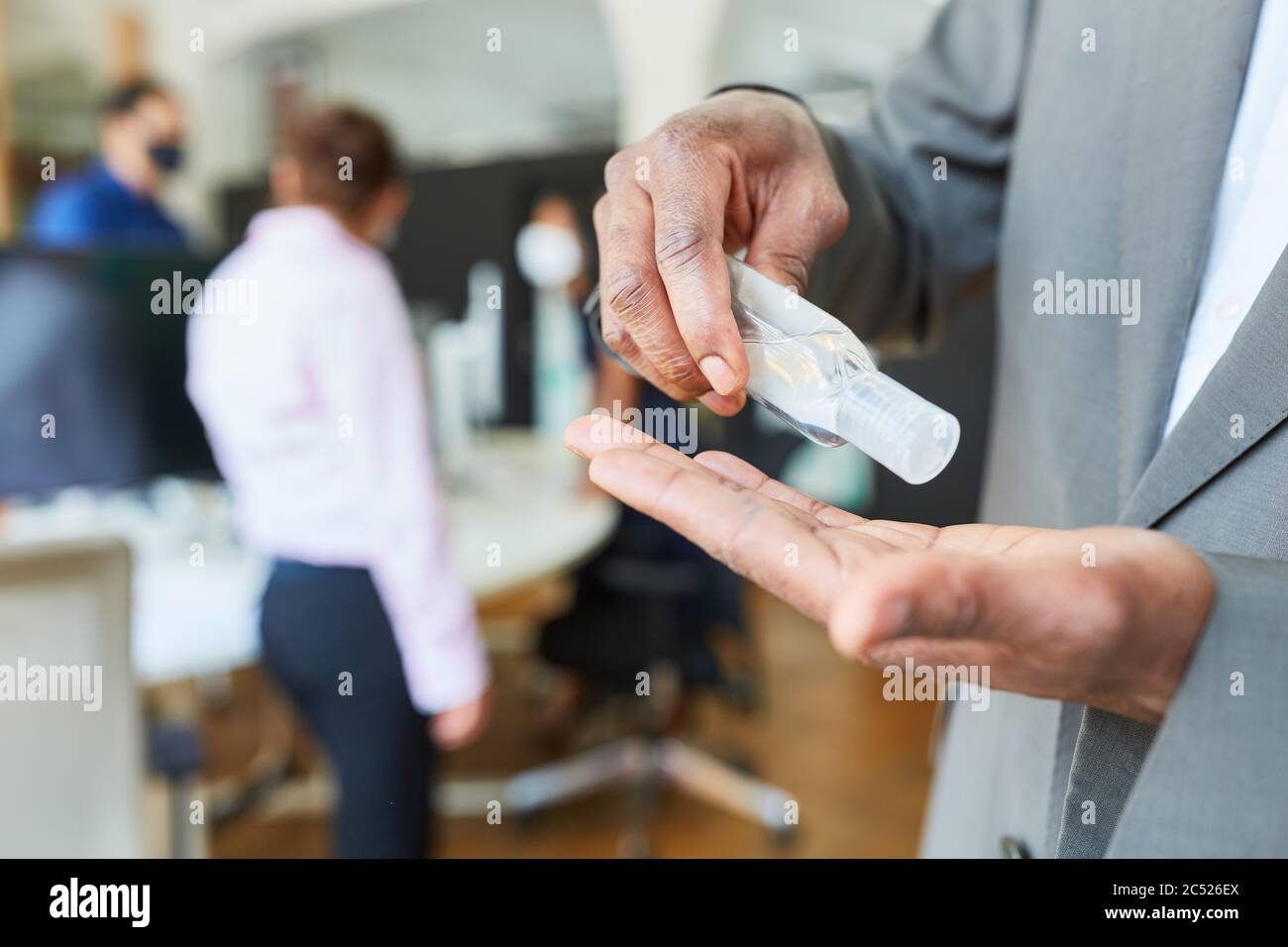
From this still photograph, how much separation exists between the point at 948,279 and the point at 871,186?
18cm

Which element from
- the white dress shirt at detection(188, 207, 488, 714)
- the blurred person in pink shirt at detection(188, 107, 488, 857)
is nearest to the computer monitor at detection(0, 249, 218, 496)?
the blurred person in pink shirt at detection(188, 107, 488, 857)

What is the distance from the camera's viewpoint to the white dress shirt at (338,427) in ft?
5.73

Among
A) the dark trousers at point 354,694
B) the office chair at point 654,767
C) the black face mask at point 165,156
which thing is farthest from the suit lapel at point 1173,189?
the black face mask at point 165,156

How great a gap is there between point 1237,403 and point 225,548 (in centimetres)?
232

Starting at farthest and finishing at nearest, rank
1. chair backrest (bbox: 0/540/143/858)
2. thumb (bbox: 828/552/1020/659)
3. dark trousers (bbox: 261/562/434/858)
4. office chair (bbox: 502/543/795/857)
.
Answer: office chair (bbox: 502/543/795/857), dark trousers (bbox: 261/562/434/858), chair backrest (bbox: 0/540/143/858), thumb (bbox: 828/552/1020/659)

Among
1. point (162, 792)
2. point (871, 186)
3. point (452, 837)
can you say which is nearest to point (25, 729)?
point (162, 792)

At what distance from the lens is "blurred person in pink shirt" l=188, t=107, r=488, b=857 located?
1.76 meters

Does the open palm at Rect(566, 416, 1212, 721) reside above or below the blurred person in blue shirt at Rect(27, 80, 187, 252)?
below

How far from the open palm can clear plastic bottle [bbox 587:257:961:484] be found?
0.36 feet

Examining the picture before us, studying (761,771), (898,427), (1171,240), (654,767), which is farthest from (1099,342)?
(761,771)

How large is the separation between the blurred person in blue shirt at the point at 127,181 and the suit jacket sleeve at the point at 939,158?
312 centimetres

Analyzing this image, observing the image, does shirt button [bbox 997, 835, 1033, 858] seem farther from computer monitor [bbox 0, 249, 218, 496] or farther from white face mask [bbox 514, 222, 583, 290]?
white face mask [bbox 514, 222, 583, 290]

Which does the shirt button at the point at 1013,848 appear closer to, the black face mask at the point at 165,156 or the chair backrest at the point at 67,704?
the chair backrest at the point at 67,704
